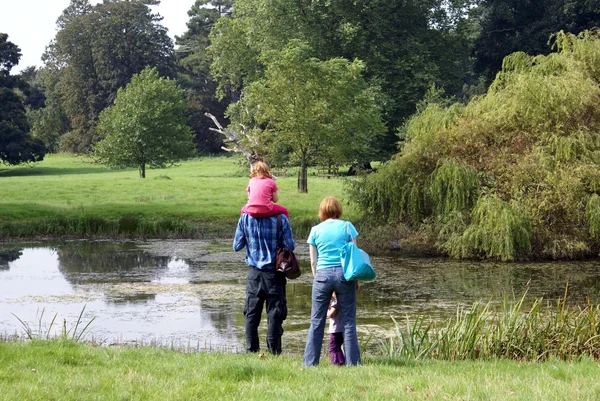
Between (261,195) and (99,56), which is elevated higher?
(99,56)

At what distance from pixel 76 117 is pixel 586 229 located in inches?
2516

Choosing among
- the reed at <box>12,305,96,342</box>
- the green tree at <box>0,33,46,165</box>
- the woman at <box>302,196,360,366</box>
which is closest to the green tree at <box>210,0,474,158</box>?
the green tree at <box>0,33,46,165</box>

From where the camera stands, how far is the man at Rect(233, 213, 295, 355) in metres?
9.99

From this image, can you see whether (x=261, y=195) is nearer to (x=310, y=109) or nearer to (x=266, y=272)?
(x=266, y=272)

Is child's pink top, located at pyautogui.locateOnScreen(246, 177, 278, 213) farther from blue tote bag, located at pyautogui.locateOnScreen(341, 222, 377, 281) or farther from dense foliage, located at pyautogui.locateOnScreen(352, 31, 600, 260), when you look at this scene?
dense foliage, located at pyautogui.locateOnScreen(352, 31, 600, 260)

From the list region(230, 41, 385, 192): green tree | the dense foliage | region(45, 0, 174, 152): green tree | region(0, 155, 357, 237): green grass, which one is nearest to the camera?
the dense foliage

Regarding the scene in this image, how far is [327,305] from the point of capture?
9.30m

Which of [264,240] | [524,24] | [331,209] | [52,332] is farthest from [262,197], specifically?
[524,24]

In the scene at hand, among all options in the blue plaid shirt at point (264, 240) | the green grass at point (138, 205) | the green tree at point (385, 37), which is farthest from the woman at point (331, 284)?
the green tree at point (385, 37)

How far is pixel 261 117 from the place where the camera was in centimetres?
4097

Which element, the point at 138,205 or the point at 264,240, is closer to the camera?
the point at 264,240

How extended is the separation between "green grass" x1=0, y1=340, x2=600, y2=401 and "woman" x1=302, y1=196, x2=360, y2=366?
0.28 m

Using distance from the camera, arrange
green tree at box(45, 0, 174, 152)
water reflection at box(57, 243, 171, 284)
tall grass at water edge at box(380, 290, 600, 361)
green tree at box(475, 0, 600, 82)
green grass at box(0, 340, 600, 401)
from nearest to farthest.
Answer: green grass at box(0, 340, 600, 401) < tall grass at water edge at box(380, 290, 600, 361) < water reflection at box(57, 243, 171, 284) < green tree at box(475, 0, 600, 82) < green tree at box(45, 0, 174, 152)

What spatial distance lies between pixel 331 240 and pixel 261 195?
1.20 metres
